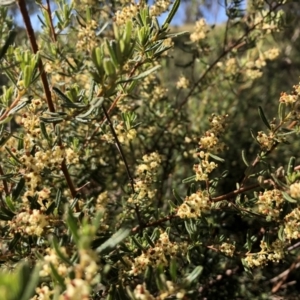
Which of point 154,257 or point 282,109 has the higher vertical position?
point 282,109

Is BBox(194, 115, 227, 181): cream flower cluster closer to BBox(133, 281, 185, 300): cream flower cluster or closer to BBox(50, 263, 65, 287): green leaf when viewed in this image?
BBox(133, 281, 185, 300): cream flower cluster

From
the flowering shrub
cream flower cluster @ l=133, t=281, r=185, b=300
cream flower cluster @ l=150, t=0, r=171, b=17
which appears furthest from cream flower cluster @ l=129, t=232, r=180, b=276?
cream flower cluster @ l=150, t=0, r=171, b=17

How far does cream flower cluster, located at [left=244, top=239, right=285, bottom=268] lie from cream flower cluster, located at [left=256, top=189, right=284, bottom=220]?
11cm

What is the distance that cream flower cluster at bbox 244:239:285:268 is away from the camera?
1.36 meters

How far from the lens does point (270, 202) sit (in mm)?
1304

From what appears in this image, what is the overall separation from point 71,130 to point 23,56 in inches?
35.0

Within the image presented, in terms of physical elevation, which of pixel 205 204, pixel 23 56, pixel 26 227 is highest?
pixel 23 56

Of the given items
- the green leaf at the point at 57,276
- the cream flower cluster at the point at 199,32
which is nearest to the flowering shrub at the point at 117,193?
the green leaf at the point at 57,276

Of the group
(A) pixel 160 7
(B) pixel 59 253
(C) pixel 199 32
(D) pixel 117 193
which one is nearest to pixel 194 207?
(B) pixel 59 253

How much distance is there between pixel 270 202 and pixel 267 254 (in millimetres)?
202

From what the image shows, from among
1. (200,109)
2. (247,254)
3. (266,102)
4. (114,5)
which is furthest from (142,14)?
(266,102)

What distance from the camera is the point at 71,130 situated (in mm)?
2064

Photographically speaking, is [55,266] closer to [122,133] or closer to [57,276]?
[57,276]

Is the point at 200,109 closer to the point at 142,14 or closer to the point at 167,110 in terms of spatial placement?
the point at 167,110
